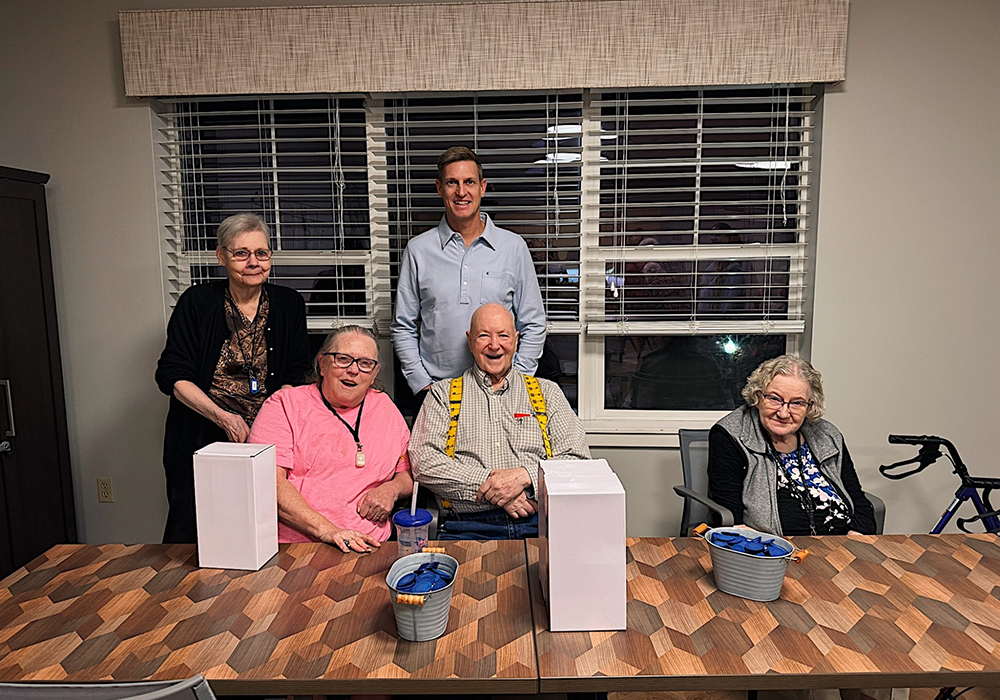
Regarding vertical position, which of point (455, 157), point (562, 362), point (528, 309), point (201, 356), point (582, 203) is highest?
point (455, 157)

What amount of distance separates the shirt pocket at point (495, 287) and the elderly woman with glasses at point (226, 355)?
720 mm

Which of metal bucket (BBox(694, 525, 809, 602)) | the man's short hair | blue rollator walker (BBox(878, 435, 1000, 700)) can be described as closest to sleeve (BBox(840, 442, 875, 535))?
blue rollator walker (BBox(878, 435, 1000, 700))

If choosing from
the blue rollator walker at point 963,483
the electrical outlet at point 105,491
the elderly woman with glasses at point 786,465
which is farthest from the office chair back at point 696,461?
the electrical outlet at point 105,491

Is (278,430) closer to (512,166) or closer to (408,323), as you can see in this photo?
(408,323)

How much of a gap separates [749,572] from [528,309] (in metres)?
1.52

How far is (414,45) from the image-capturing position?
3000mm

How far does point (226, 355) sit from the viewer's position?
262cm

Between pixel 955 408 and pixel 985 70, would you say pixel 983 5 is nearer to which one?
pixel 985 70

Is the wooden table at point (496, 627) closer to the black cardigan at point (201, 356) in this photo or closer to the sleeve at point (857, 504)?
the sleeve at point (857, 504)

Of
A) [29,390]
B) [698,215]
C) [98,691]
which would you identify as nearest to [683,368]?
[698,215]

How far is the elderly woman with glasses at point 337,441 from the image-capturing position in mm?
Answer: 2262

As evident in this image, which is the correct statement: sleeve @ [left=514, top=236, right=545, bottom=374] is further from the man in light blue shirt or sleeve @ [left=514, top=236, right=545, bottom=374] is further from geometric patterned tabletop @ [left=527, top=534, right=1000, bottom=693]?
geometric patterned tabletop @ [left=527, top=534, right=1000, bottom=693]

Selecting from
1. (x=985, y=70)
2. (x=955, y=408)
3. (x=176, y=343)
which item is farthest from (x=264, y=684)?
(x=985, y=70)

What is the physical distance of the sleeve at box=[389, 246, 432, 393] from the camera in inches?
113
